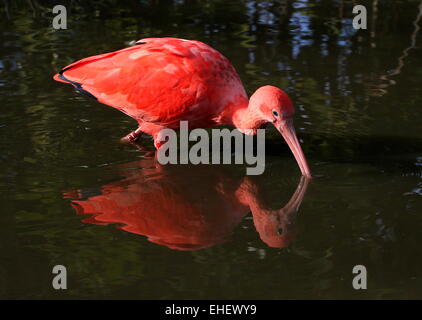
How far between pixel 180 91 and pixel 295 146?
1.04 metres

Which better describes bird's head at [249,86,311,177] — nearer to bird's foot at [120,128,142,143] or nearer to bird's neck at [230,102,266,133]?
bird's neck at [230,102,266,133]

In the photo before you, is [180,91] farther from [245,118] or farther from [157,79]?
[245,118]

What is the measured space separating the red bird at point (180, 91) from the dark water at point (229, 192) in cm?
39

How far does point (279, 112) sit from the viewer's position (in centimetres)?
600

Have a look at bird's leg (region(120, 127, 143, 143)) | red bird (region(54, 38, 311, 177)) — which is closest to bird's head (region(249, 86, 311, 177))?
red bird (region(54, 38, 311, 177))

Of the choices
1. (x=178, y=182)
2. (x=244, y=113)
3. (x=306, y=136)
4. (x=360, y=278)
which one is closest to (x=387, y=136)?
(x=306, y=136)

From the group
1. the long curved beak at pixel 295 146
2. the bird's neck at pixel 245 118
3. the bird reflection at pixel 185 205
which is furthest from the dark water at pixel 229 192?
the bird's neck at pixel 245 118

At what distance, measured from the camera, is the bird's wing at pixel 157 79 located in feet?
20.1

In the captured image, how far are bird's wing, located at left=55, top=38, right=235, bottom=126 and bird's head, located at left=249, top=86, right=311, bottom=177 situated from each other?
0.39 metres

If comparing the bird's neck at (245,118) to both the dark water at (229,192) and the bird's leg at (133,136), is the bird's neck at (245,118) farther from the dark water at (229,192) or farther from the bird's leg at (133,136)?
the bird's leg at (133,136)

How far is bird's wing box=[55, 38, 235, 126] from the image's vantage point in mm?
6133

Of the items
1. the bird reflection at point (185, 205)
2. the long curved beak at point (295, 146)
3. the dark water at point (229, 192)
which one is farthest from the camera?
the long curved beak at point (295, 146)

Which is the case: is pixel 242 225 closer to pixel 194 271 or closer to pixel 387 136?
pixel 194 271

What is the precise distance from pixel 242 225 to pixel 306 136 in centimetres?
189
